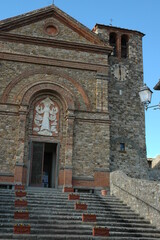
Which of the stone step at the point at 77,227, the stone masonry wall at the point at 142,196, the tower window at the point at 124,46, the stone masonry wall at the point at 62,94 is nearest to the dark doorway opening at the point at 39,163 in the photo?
the stone masonry wall at the point at 62,94

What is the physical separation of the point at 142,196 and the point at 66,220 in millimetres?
3141

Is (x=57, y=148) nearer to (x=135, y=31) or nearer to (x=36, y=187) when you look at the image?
(x=36, y=187)

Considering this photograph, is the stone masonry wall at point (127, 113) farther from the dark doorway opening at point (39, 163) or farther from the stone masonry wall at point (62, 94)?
the dark doorway opening at point (39, 163)

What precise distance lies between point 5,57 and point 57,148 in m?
5.82

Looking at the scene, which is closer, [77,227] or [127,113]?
[77,227]

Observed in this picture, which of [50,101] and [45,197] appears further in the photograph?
[50,101]

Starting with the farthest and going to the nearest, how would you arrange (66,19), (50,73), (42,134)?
(66,19), (50,73), (42,134)

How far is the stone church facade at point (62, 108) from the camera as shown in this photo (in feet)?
54.3

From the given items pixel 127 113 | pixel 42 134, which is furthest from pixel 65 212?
pixel 127 113

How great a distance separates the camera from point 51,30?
19.0 metres

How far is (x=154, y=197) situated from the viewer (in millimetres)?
10742

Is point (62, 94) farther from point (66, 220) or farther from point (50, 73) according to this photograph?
point (66, 220)

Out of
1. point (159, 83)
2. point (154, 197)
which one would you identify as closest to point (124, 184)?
point (154, 197)

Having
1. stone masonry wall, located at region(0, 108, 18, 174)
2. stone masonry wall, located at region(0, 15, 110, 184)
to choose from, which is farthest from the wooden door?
stone masonry wall, located at region(0, 108, 18, 174)
